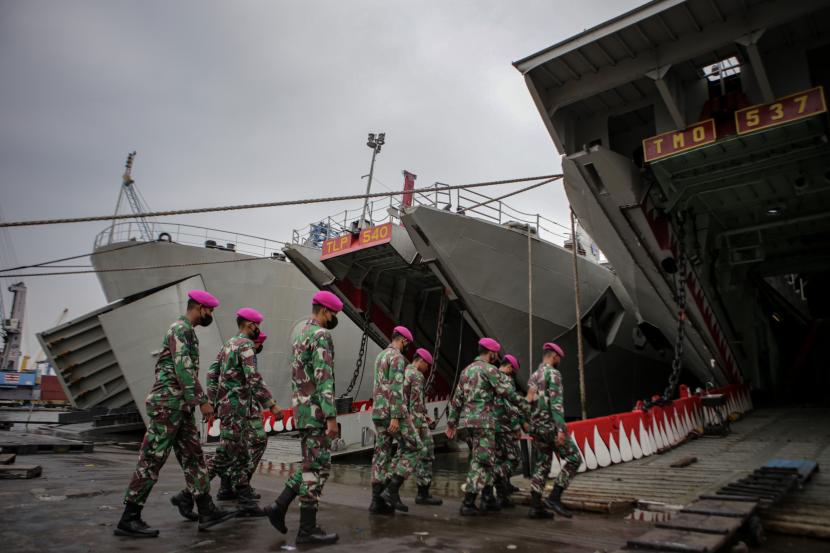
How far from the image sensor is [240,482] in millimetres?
4418

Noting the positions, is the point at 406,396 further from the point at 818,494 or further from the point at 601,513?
the point at 818,494

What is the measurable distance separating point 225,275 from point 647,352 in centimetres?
1129

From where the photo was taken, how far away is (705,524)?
291 centimetres

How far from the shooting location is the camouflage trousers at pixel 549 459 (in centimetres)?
445

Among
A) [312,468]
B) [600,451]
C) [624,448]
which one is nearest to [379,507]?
[312,468]

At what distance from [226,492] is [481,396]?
2381 millimetres

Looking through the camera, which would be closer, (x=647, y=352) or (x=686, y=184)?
(x=686, y=184)

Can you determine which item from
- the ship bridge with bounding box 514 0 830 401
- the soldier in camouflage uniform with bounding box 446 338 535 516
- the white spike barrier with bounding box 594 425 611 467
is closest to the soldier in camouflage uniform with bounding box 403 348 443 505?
the soldier in camouflage uniform with bounding box 446 338 535 516

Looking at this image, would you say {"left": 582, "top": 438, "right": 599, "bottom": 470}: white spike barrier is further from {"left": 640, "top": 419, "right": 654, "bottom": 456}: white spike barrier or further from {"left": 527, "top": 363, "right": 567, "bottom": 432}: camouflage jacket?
{"left": 527, "top": 363, "right": 567, "bottom": 432}: camouflage jacket

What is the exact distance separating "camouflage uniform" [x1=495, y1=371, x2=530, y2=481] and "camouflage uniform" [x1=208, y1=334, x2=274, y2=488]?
2053mm

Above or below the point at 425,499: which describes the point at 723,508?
above

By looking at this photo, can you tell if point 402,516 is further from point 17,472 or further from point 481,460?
point 17,472

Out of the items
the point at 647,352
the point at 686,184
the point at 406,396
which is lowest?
the point at 406,396

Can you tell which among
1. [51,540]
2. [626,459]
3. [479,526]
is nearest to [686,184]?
[626,459]
